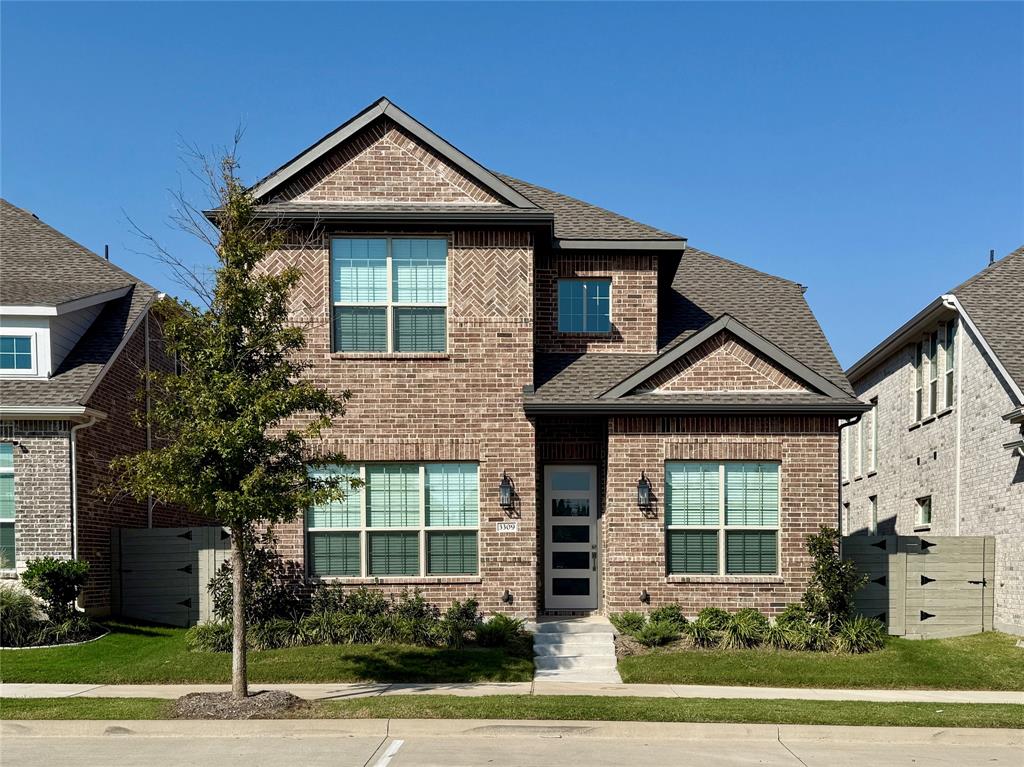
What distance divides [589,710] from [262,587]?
21.6 feet

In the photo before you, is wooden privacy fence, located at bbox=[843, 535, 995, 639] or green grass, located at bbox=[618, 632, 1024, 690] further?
wooden privacy fence, located at bbox=[843, 535, 995, 639]

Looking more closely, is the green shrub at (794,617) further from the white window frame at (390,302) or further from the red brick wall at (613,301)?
the white window frame at (390,302)

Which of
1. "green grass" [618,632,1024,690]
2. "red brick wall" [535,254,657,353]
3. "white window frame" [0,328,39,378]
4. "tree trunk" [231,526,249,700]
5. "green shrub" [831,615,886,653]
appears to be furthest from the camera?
"red brick wall" [535,254,657,353]

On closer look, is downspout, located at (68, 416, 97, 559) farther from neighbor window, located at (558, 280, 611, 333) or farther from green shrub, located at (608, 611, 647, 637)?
green shrub, located at (608, 611, 647, 637)

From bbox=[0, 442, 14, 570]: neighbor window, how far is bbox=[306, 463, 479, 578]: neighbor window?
4.96m

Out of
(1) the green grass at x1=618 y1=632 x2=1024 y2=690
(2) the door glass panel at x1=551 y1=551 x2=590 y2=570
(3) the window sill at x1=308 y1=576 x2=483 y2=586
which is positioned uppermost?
(2) the door glass panel at x1=551 y1=551 x2=590 y2=570

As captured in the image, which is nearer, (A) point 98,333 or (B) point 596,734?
(B) point 596,734

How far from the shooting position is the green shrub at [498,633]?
1544cm

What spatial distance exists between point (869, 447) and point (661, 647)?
13200 millimetres

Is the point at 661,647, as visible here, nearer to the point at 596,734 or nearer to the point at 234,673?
the point at 596,734

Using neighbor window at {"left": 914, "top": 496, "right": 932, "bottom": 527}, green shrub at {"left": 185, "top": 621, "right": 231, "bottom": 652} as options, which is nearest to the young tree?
green shrub at {"left": 185, "top": 621, "right": 231, "bottom": 652}

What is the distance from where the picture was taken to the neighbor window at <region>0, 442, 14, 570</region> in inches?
662

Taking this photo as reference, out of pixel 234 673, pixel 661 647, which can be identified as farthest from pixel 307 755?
pixel 661 647

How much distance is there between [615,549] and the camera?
16703 millimetres
